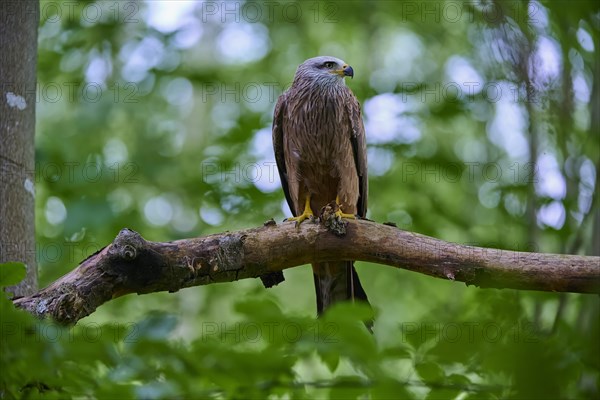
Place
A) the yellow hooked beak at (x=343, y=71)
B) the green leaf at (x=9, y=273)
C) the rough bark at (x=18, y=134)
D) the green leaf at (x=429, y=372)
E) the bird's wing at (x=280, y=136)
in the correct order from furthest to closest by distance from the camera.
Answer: the yellow hooked beak at (x=343, y=71) < the bird's wing at (x=280, y=136) < the rough bark at (x=18, y=134) < the green leaf at (x=429, y=372) < the green leaf at (x=9, y=273)

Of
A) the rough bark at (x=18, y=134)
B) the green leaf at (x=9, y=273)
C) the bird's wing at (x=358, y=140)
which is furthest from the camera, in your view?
the bird's wing at (x=358, y=140)

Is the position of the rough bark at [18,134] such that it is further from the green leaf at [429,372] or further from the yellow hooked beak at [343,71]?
the yellow hooked beak at [343,71]

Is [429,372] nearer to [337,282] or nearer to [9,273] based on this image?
[9,273]

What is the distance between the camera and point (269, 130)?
27.0 feet

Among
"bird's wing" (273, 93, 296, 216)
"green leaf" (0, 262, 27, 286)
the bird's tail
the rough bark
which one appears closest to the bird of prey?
"bird's wing" (273, 93, 296, 216)

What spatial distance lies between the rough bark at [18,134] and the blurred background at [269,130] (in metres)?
1.17

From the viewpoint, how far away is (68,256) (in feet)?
23.2

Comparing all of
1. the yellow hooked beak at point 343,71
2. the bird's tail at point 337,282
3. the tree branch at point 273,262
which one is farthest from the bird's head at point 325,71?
the tree branch at point 273,262

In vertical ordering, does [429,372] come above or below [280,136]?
below

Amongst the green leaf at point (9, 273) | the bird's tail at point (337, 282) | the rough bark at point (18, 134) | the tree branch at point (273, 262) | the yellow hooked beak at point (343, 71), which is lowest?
the bird's tail at point (337, 282)

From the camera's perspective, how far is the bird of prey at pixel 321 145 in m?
6.33

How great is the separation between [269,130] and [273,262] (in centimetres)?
398

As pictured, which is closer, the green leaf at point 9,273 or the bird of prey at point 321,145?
the green leaf at point 9,273

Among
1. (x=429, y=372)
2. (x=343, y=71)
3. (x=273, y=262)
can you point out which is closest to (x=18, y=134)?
(x=273, y=262)
